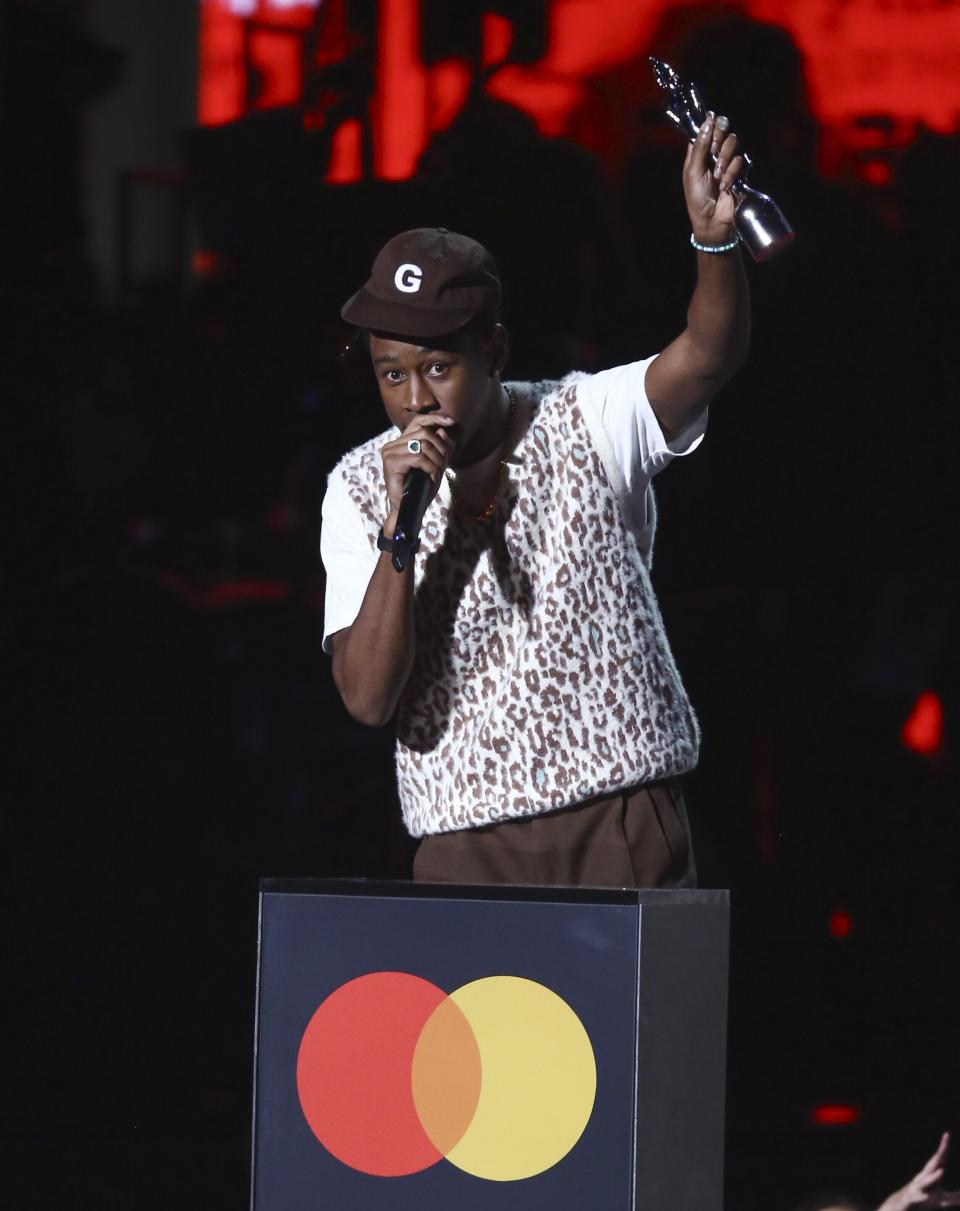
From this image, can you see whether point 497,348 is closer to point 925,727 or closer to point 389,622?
point 389,622

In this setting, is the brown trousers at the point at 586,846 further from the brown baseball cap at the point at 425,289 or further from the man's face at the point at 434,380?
the brown baseball cap at the point at 425,289

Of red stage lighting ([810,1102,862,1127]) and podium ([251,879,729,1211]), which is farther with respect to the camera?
red stage lighting ([810,1102,862,1127])

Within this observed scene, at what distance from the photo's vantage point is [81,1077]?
3570 mm

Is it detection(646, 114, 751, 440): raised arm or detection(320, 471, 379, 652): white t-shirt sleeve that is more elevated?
detection(646, 114, 751, 440): raised arm

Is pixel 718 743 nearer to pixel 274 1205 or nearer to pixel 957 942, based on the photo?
pixel 957 942

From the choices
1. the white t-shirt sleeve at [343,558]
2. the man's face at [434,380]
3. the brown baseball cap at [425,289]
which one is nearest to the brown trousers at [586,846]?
the white t-shirt sleeve at [343,558]

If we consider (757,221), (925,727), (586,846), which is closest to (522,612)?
(586,846)

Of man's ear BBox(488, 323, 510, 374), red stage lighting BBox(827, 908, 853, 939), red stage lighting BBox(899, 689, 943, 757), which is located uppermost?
man's ear BBox(488, 323, 510, 374)

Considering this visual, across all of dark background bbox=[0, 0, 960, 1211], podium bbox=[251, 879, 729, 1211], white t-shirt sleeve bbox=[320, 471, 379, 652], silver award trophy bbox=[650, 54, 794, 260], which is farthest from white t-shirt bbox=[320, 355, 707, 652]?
dark background bbox=[0, 0, 960, 1211]

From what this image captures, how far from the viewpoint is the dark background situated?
366 centimetres

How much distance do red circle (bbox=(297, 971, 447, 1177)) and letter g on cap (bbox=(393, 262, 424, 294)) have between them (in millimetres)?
780

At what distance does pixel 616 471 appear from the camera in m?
1.77

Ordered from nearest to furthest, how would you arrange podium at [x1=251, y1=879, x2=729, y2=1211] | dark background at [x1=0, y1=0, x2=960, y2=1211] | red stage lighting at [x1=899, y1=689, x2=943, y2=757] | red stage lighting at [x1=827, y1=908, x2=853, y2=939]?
podium at [x1=251, y1=879, x2=729, y2=1211] → dark background at [x1=0, y1=0, x2=960, y2=1211] → red stage lighting at [x1=827, y1=908, x2=853, y2=939] → red stage lighting at [x1=899, y1=689, x2=943, y2=757]

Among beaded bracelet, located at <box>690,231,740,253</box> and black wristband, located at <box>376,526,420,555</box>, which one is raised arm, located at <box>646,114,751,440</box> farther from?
black wristband, located at <box>376,526,420,555</box>
